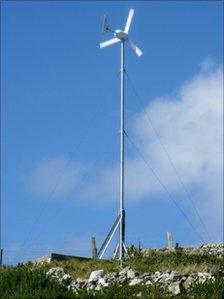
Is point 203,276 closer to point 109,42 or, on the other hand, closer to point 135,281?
point 135,281

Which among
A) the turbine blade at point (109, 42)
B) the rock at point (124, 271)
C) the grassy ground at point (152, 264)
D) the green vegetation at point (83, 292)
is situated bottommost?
the green vegetation at point (83, 292)

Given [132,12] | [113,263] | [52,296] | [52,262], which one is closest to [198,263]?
[113,263]

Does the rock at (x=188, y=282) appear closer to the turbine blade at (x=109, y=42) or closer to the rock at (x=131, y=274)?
the rock at (x=131, y=274)

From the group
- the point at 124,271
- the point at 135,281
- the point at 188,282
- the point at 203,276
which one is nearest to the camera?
the point at 188,282

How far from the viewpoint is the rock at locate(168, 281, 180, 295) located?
21.1 m

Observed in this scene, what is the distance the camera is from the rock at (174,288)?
2108 cm

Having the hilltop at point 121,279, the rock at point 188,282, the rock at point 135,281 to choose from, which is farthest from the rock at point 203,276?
the rock at point 135,281

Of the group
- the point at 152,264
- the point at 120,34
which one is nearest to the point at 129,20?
the point at 120,34

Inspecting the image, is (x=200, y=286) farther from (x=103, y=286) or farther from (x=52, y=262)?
(x=52, y=262)

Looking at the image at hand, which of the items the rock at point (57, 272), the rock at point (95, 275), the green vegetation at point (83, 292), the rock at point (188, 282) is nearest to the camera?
the green vegetation at point (83, 292)

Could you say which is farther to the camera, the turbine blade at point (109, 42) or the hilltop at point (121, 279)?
the turbine blade at point (109, 42)

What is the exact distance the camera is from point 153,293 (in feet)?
67.1

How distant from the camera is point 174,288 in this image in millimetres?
21344

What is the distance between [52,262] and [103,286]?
229 inches
